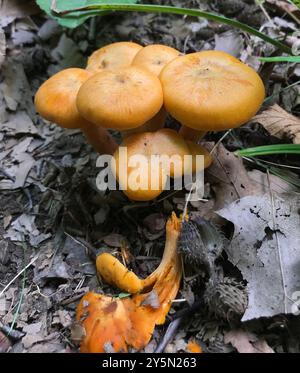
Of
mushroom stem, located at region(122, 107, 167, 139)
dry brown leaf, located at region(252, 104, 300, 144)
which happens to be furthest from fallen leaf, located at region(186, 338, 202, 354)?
Answer: dry brown leaf, located at region(252, 104, 300, 144)

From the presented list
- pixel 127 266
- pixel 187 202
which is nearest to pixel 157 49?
pixel 187 202

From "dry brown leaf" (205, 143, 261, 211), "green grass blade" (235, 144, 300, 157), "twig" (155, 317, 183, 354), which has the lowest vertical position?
"twig" (155, 317, 183, 354)

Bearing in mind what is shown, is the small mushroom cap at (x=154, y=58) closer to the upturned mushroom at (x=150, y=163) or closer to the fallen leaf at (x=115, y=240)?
the upturned mushroom at (x=150, y=163)

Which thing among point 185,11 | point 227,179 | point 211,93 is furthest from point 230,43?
point 211,93

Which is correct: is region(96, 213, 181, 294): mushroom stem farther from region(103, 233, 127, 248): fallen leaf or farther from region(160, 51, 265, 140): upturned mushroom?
region(160, 51, 265, 140): upturned mushroom

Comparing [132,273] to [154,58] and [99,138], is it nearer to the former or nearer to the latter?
[99,138]

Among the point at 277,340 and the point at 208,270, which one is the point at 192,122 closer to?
the point at 208,270
